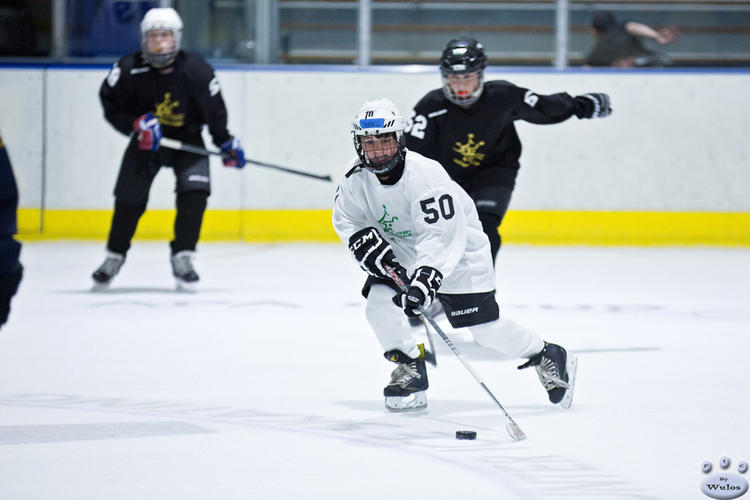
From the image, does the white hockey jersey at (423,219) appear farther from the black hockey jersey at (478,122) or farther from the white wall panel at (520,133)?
the white wall panel at (520,133)

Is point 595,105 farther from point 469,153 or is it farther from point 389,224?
point 389,224

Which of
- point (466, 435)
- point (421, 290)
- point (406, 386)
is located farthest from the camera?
point (406, 386)

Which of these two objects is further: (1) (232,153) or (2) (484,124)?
(1) (232,153)

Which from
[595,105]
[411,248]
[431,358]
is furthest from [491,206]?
[411,248]

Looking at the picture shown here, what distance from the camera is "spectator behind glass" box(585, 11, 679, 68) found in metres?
8.55

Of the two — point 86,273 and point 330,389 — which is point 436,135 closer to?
point 330,389

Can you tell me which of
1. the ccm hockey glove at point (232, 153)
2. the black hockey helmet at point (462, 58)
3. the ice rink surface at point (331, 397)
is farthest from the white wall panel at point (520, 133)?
the black hockey helmet at point (462, 58)

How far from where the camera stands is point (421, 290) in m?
3.23

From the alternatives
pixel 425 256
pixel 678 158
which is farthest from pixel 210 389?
pixel 678 158

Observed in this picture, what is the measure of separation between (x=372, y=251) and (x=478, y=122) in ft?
→ 5.61

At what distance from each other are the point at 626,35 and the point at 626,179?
1.04m

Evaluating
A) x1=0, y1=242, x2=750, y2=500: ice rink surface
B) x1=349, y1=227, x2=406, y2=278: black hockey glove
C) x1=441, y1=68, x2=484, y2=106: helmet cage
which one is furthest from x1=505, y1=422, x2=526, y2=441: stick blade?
x1=441, y1=68, x2=484, y2=106: helmet cage

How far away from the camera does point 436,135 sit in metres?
5.01

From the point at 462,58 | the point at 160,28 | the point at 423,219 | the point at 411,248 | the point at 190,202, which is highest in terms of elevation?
the point at 160,28
